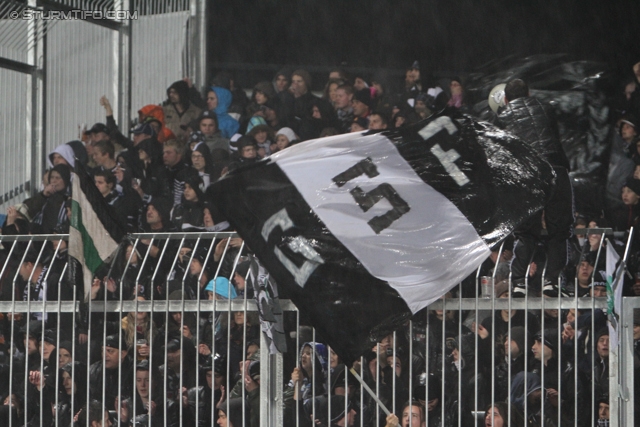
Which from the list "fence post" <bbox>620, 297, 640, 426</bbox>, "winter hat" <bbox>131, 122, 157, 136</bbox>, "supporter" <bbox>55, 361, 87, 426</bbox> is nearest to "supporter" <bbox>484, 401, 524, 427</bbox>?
"fence post" <bbox>620, 297, 640, 426</bbox>

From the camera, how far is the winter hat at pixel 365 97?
12852mm

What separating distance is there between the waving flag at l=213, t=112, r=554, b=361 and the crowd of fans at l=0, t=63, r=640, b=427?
26cm

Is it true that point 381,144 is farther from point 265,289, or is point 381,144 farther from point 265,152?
point 265,152

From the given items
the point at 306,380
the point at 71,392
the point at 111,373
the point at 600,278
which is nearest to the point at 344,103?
the point at 600,278

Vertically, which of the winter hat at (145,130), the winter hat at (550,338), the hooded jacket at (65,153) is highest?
the winter hat at (145,130)

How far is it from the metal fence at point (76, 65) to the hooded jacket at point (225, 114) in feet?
5.84

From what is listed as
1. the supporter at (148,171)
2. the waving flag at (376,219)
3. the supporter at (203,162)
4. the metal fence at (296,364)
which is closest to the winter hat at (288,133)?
the supporter at (203,162)

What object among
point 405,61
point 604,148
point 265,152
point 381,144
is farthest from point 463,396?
point 405,61

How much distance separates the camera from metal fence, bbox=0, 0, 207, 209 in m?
14.2

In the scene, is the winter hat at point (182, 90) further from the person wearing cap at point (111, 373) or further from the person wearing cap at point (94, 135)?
the person wearing cap at point (111, 373)

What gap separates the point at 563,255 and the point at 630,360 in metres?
0.74

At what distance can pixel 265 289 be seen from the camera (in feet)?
23.4

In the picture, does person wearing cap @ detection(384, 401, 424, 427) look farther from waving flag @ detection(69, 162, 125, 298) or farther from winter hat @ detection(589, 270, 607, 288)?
waving flag @ detection(69, 162, 125, 298)

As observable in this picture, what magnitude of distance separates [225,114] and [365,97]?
1806mm
